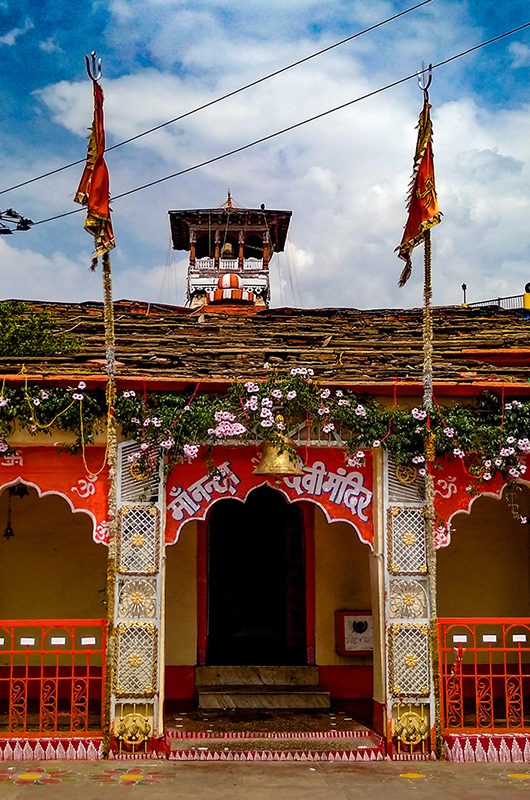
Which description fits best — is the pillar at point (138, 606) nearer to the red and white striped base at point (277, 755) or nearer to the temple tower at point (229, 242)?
the red and white striped base at point (277, 755)

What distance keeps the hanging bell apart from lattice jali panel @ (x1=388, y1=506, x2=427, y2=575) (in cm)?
→ 100

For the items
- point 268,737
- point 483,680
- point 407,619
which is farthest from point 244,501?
point 483,680

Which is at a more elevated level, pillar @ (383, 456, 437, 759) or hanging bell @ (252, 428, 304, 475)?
hanging bell @ (252, 428, 304, 475)

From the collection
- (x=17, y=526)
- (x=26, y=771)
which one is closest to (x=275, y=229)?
(x=17, y=526)

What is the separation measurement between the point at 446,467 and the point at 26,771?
4.42 m

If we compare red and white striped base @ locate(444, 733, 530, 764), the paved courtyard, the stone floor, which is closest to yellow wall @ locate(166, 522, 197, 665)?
the stone floor

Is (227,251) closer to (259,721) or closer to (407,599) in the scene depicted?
(259,721)

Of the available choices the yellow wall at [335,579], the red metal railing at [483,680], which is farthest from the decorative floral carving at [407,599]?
the yellow wall at [335,579]

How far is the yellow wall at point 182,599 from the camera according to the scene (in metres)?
9.99

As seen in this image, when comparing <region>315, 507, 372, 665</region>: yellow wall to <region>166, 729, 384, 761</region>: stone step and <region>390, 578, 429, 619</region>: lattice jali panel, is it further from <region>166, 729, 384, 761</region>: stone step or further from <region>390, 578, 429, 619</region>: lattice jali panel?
<region>390, 578, 429, 619</region>: lattice jali panel

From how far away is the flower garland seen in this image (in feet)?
25.1

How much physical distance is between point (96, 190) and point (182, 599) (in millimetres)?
4855

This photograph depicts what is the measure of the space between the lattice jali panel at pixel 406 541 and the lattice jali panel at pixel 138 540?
82.7 inches

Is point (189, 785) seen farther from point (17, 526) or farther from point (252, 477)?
point (17, 526)
